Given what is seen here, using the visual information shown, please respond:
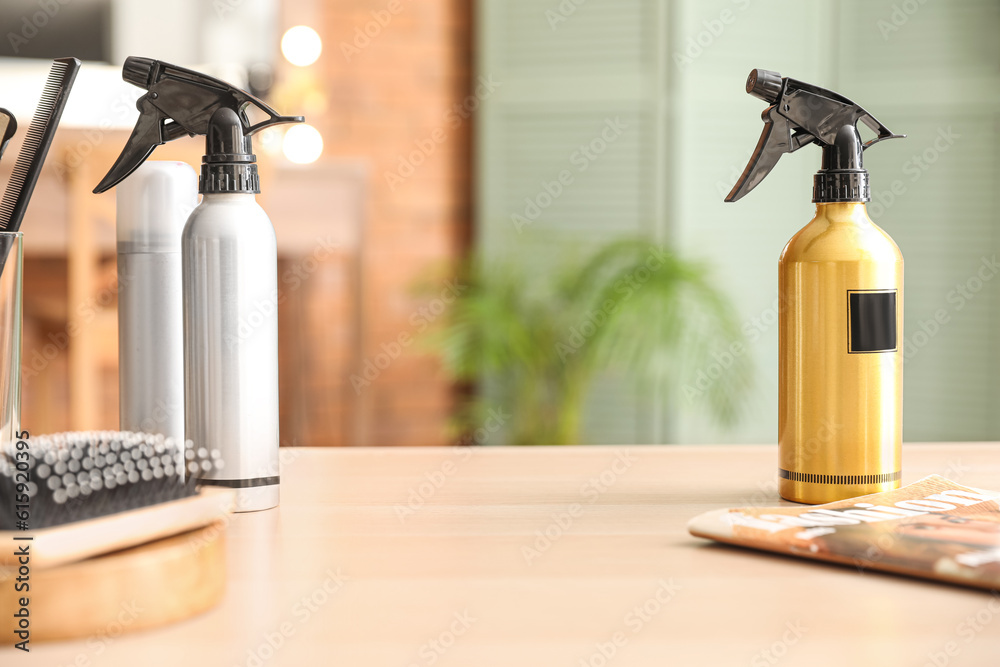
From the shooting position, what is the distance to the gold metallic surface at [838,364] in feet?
1.86

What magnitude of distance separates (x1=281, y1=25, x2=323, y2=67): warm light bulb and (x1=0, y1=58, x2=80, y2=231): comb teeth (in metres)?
2.34

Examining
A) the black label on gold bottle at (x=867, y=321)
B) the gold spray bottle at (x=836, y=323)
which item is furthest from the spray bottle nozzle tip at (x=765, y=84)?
the black label on gold bottle at (x=867, y=321)

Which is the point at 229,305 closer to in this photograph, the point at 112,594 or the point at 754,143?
the point at 112,594

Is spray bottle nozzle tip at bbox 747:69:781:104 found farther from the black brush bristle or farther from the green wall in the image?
the green wall

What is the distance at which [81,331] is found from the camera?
6.06 ft

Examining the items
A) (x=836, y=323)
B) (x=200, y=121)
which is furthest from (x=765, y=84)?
(x=200, y=121)

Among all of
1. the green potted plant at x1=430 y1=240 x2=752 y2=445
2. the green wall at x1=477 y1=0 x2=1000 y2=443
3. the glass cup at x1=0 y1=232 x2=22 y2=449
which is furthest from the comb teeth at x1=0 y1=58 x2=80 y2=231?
the green wall at x1=477 y1=0 x2=1000 y2=443

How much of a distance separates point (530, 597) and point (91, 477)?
20 cm

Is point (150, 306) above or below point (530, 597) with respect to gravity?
Answer: above

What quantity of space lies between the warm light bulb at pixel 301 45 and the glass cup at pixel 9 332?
2365 millimetres

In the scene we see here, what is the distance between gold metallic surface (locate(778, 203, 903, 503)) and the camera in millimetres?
568

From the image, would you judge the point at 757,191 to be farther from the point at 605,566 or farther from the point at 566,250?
the point at 605,566

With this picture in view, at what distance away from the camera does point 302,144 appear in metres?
2.76

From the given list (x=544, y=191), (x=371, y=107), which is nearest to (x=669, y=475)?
(x=544, y=191)
